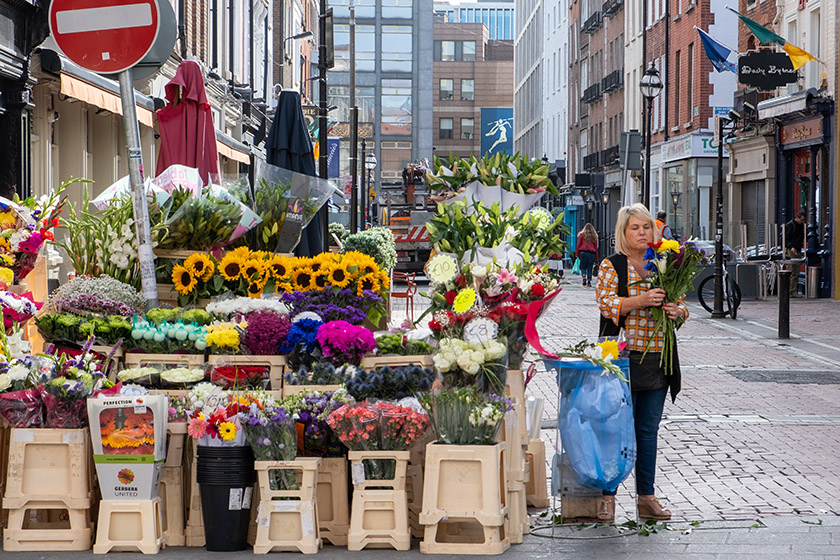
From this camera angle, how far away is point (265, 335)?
7.51m

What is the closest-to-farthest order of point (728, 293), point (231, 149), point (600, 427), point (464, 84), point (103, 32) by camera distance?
point (600, 427) → point (103, 32) → point (728, 293) → point (231, 149) → point (464, 84)

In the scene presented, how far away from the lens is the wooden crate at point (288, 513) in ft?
21.5

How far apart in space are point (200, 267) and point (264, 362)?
180cm

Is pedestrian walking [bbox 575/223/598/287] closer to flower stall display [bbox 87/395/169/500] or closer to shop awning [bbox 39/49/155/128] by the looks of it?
shop awning [bbox 39/49/155/128]

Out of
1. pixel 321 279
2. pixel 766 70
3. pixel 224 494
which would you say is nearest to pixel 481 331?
pixel 224 494

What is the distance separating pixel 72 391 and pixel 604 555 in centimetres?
292

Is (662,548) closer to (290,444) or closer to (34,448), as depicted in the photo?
(290,444)

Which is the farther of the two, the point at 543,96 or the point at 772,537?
the point at 543,96

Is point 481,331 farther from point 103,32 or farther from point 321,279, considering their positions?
point 103,32

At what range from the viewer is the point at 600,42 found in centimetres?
5866

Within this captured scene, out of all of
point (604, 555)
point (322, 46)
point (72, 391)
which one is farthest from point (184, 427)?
point (322, 46)

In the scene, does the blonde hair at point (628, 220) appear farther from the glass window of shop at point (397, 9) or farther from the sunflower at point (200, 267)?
the glass window of shop at point (397, 9)

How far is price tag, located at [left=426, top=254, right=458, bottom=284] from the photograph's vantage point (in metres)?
7.39

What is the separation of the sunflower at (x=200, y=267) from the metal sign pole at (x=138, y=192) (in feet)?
1.47
